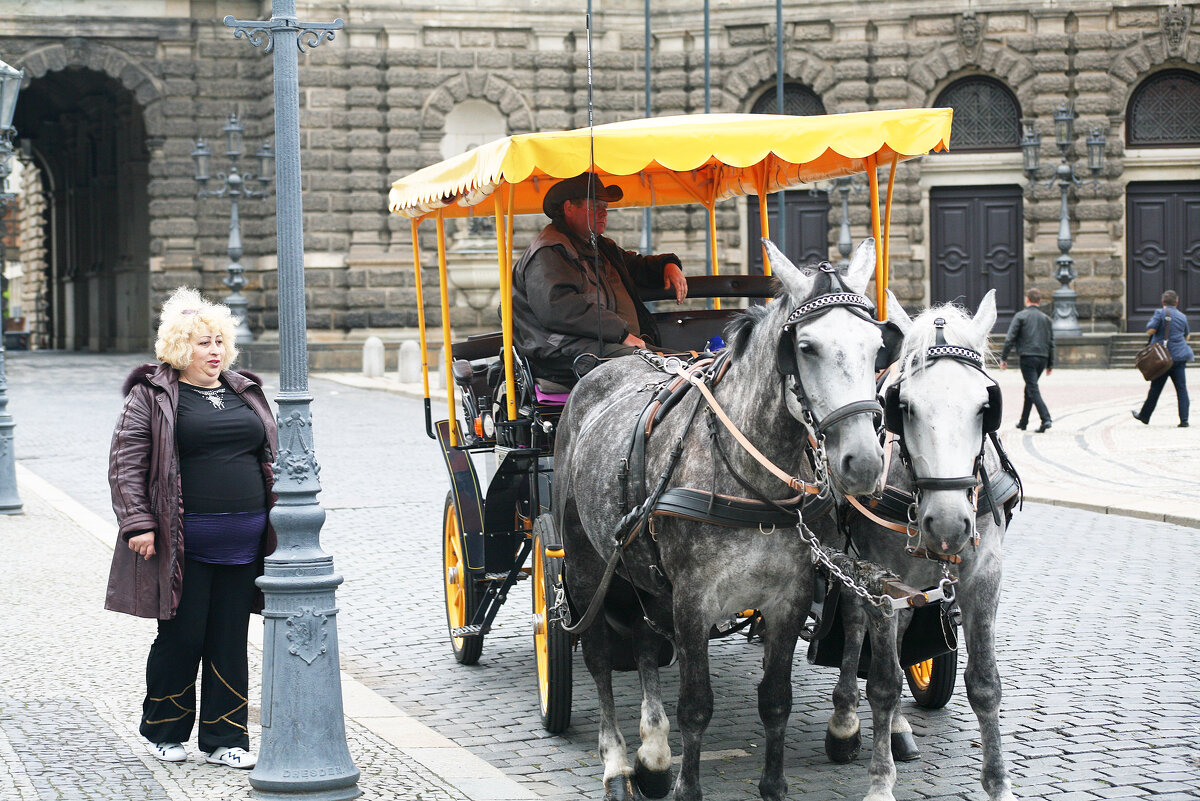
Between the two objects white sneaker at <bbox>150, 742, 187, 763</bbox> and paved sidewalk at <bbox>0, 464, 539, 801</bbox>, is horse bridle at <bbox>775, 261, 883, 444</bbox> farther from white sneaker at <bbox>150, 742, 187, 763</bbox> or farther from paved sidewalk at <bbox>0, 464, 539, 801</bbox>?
white sneaker at <bbox>150, 742, 187, 763</bbox>

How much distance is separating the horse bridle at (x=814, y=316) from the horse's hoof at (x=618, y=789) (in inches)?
62.7

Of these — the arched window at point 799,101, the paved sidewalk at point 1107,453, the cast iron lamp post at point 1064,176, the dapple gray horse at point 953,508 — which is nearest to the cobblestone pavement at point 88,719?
the dapple gray horse at point 953,508

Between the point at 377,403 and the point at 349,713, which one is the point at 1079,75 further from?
the point at 349,713

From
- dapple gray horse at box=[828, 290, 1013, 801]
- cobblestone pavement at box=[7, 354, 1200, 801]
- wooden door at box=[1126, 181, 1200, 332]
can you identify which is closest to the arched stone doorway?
wooden door at box=[1126, 181, 1200, 332]

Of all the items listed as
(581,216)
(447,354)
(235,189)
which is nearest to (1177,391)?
(447,354)

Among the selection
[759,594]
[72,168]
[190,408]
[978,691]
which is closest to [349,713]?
[190,408]

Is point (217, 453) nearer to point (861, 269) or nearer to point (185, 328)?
point (185, 328)

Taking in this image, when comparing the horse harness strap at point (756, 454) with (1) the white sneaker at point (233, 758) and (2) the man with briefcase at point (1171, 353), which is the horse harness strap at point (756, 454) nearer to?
(1) the white sneaker at point (233, 758)

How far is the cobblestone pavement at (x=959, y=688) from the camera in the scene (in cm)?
536

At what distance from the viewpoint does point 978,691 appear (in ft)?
15.4

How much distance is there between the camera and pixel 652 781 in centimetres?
521

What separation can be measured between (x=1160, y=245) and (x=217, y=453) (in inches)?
1133

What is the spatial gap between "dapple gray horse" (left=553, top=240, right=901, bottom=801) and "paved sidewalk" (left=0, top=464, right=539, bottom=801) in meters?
0.67

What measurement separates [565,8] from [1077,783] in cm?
2825
